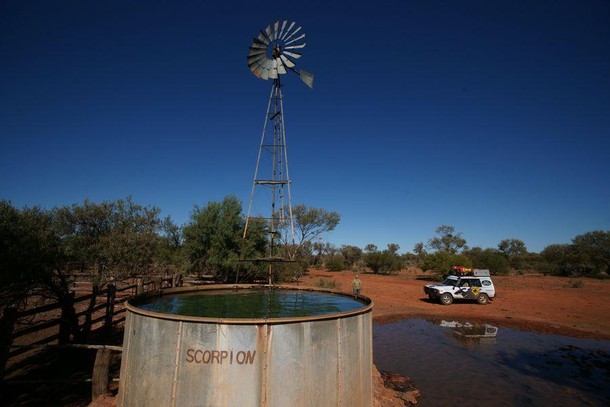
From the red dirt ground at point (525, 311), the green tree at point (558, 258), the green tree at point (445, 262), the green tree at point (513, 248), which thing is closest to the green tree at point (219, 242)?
the red dirt ground at point (525, 311)

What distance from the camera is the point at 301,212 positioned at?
6031cm

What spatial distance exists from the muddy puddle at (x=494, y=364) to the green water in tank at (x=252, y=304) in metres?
3.94

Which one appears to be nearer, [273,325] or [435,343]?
[273,325]

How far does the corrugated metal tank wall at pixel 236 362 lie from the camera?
5.80 m

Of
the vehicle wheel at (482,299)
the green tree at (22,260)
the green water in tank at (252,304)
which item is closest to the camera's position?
the green tree at (22,260)

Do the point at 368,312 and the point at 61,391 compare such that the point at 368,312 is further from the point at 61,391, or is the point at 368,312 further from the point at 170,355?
the point at 61,391

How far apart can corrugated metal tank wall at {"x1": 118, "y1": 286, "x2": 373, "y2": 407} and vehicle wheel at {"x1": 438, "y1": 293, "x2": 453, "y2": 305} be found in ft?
73.6

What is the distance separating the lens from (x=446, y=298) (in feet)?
85.1

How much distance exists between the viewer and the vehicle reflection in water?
16.9 m

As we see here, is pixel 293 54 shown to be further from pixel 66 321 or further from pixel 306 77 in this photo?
pixel 66 321

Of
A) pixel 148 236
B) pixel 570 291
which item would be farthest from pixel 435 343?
pixel 570 291

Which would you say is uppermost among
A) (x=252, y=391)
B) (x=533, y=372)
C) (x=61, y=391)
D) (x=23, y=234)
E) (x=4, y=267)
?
(x=23, y=234)

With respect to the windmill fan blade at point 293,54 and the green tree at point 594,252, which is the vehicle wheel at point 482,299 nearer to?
the windmill fan blade at point 293,54

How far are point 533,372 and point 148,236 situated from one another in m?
23.4
